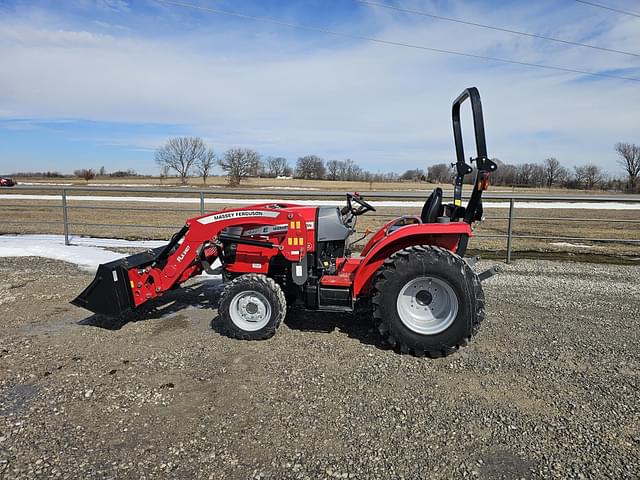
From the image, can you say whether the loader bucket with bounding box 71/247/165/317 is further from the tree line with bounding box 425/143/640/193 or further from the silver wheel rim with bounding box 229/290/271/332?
the tree line with bounding box 425/143/640/193

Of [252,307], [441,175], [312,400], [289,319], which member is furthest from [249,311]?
[441,175]

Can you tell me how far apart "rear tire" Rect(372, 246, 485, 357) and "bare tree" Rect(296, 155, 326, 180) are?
280 feet

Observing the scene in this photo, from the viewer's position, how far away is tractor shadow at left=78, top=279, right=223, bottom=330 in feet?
16.0

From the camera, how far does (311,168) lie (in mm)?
89688

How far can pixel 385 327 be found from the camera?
401 cm

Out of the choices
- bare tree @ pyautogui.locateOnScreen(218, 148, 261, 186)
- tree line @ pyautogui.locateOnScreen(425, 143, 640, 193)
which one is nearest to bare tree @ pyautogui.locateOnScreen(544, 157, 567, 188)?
tree line @ pyautogui.locateOnScreen(425, 143, 640, 193)

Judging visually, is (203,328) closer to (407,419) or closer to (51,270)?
(407,419)

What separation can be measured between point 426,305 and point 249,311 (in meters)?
1.66

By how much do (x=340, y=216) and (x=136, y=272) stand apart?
2.12 metres

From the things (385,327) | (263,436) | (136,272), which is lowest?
(263,436)

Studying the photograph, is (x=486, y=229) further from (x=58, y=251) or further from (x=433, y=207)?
(x=58, y=251)

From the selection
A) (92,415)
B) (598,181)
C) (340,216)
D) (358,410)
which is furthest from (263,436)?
(598,181)

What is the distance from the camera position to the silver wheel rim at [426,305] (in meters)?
4.00

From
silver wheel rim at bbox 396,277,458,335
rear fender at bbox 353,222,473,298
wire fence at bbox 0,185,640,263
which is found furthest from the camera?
wire fence at bbox 0,185,640,263
